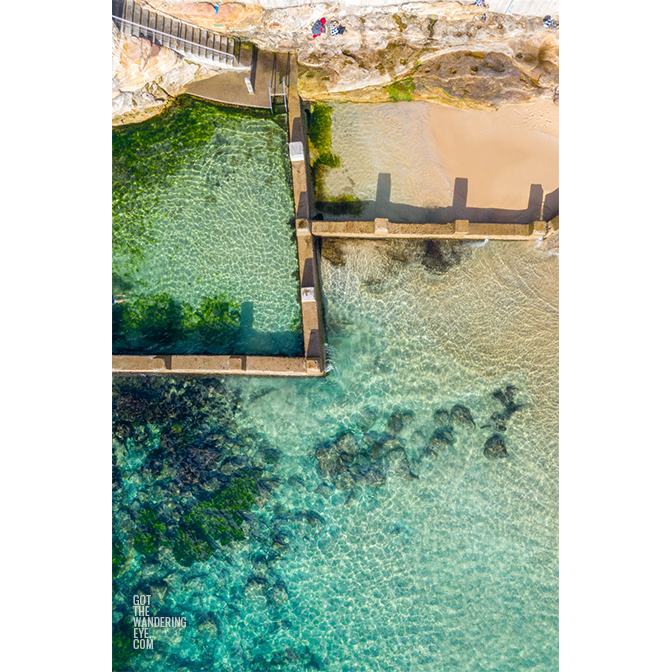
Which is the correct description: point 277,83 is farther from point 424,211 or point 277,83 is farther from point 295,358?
point 295,358

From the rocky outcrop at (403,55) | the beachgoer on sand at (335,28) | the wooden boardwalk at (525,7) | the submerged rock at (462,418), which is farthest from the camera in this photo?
the submerged rock at (462,418)

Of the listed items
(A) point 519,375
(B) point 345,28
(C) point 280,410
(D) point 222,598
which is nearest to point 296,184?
(B) point 345,28

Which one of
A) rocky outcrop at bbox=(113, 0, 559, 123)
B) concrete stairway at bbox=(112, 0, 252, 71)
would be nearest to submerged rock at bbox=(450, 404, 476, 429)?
rocky outcrop at bbox=(113, 0, 559, 123)

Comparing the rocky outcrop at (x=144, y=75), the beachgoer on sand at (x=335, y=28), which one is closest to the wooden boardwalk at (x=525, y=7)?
the beachgoer on sand at (x=335, y=28)

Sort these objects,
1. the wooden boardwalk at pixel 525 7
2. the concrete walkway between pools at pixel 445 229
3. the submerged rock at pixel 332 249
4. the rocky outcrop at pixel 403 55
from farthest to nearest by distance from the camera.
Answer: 1. the submerged rock at pixel 332 249
2. the concrete walkway between pools at pixel 445 229
3. the rocky outcrop at pixel 403 55
4. the wooden boardwalk at pixel 525 7

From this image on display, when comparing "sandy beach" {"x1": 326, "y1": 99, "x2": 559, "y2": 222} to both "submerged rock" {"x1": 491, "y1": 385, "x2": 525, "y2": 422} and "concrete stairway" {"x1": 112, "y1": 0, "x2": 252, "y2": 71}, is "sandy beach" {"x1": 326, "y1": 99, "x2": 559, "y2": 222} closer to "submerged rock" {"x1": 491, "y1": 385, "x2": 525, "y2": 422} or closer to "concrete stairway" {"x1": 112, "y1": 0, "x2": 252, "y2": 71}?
"concrete stairway" {"x1": 112, "y1": 0, "x2": 252, "y2": 71}

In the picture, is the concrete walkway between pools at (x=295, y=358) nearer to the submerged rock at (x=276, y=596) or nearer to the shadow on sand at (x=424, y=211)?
the shadow on sand at (x=424, y=211)
